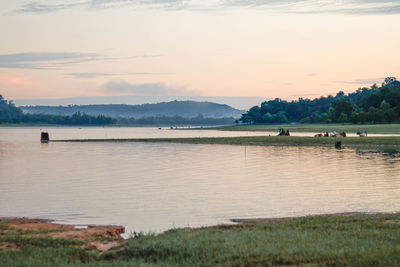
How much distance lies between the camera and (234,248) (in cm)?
1459

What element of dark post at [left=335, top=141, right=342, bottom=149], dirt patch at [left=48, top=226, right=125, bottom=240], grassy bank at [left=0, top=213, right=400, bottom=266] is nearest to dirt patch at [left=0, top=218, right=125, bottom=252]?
dirt patch at [left=48, top=226, right=125, bottom=240]

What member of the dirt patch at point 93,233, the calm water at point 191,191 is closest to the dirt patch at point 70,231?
the dirt patch at point 93,233

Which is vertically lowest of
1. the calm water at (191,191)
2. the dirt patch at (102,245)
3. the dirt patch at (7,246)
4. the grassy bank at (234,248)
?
the calm water at (191,191)

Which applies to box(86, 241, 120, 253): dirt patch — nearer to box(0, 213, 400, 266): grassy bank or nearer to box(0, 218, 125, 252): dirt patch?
box(0, 218, 125, 252): dirt patch

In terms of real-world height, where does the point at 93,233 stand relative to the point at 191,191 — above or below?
above

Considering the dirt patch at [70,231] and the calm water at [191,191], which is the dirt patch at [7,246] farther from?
the calm water at [191,191]

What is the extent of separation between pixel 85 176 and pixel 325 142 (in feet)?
162

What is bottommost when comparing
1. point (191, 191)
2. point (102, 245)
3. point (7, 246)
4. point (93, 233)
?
point (191, 191)

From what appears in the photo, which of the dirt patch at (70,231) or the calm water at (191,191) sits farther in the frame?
the calm water at (191,191)

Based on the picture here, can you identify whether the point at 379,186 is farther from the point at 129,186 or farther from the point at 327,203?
the point at 129,186

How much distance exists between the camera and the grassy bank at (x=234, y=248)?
1339 centimetres

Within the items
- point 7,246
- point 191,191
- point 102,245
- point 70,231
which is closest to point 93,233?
point 70,231

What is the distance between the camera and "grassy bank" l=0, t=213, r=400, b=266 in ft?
43.9

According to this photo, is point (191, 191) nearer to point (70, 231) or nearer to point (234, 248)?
point (70, 231)
